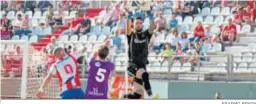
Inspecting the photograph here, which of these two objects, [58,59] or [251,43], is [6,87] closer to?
[58,59]

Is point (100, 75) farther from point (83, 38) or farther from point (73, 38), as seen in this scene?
point (73, 38)

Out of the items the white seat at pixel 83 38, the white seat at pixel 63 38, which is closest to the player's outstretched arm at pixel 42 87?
the white seat at pixel 83 38

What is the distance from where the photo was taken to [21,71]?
10.6 m

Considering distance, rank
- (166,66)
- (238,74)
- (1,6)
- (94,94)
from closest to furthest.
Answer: (94,94)
(238,74)
(166,66)
(1,6)

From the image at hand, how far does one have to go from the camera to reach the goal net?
32.8 ft

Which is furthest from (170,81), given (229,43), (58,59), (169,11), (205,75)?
(169,11)

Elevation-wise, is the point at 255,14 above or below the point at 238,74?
above

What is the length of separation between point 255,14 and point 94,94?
5098 millimetres

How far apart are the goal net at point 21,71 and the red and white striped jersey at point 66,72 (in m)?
0.33

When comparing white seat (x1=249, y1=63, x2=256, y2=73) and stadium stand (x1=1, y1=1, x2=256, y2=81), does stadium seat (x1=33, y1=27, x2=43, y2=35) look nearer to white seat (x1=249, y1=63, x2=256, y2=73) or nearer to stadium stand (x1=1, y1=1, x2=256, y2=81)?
stadium stand (x1=1, y1=1, x2=256, y2=81)

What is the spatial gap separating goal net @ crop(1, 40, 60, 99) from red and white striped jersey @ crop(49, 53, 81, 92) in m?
0.33

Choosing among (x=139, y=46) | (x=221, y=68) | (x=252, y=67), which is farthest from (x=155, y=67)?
(x=139, y=46)

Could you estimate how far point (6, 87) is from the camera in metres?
10.5

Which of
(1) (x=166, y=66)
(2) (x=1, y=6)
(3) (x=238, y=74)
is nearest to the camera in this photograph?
(3) (x=238, y=74)
